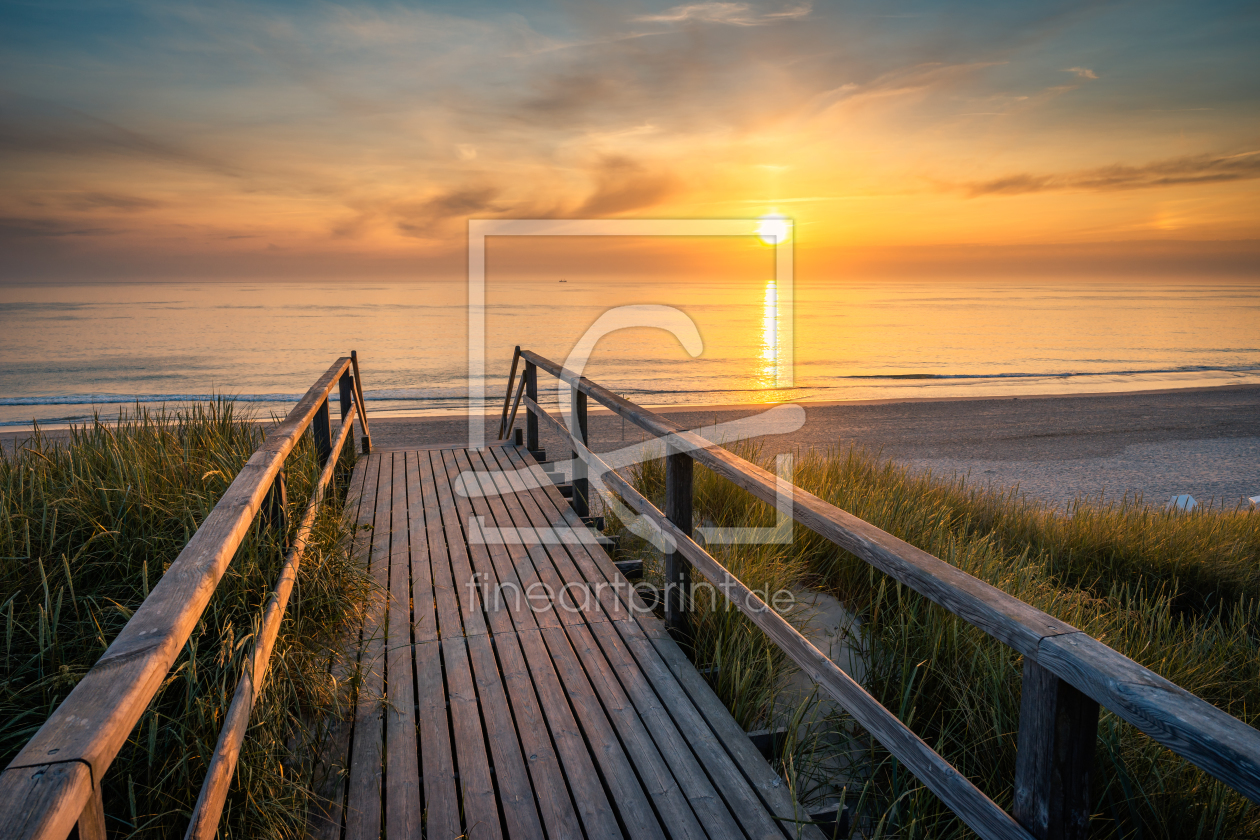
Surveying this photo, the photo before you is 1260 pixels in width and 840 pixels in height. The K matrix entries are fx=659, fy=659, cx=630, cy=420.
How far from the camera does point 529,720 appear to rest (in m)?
2.81

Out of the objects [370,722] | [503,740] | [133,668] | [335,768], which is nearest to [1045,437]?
[503,740]

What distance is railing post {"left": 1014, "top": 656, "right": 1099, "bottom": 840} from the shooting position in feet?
4.40

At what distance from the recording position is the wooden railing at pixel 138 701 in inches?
34.8

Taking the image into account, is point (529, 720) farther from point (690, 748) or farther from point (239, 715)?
point (239, 715)

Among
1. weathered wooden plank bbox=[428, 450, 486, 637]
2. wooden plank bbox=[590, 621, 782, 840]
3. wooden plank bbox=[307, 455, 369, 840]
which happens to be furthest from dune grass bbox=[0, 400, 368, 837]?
wooden plank bbox=[590, 621, 782, 840]

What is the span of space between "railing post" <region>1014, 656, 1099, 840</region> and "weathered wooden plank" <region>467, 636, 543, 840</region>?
1.54m

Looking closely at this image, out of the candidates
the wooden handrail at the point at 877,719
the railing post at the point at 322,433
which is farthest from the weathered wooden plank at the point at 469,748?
the railing post at the point at 322,433

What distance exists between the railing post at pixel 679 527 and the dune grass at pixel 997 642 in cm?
16

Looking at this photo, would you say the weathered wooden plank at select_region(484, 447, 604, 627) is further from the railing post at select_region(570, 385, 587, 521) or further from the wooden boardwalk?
the railing post at select_region(570, 385, 587, 521)

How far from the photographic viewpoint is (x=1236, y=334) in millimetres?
40719

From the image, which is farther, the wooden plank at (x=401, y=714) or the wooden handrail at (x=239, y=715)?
the wooden plank at (x=401, y=714)

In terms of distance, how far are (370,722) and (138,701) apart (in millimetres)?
1755

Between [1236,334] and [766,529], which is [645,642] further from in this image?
[1236,334]

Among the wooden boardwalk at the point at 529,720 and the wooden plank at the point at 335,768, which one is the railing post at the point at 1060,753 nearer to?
the wooden boardwalk at the point at 529,720
